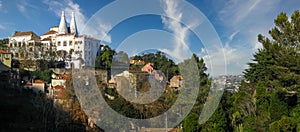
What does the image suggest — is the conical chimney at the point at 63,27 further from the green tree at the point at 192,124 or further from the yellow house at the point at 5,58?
the green tree at the point at 192,124

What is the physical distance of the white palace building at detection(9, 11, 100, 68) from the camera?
14453 mm

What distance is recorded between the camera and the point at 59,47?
16.3 m

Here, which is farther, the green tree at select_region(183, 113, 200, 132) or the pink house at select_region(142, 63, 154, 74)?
the pink house at select_region(142, 63, 154, 74)

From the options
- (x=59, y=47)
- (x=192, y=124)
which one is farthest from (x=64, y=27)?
(x=192, y=124)

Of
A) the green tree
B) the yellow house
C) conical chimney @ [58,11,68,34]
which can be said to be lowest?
the green tree

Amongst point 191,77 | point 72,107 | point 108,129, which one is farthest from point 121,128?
point 191,77

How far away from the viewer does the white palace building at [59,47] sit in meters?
14.5

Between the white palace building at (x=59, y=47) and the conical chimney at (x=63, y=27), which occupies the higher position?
the conical chimney at (x=63, y=27)

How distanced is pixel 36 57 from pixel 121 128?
7933mm

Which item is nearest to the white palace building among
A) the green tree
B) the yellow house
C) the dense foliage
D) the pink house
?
the yellow house

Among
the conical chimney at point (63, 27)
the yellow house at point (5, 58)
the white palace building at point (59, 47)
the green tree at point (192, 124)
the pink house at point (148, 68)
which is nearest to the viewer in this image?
the green tree at point (192, 124)

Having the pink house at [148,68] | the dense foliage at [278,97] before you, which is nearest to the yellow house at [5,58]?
the pink house at [148,68]

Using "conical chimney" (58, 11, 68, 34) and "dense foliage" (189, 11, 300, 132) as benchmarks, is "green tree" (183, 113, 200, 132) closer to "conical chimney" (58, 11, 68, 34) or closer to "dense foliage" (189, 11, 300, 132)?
"dense foliage" (189, 11, 300, 132)

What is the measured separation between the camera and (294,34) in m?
6.55
